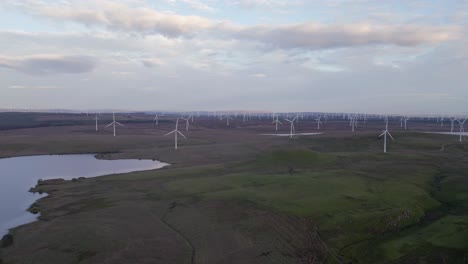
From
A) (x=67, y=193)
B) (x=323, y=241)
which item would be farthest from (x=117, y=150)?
(x=323, y=241)

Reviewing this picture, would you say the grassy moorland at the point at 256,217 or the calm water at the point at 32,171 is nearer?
the grassy moorland at the point at 256,217

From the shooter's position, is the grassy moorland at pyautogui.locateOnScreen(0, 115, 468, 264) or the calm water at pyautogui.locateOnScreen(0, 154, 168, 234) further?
the calm water at pyautogui.locateOnScreen(0, 154, 168, 234)

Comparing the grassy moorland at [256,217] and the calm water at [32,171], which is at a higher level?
the grassy moorland at [256,217]

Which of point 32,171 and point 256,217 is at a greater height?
point 256,217

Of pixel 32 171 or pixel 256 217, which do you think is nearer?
pixel 256 217

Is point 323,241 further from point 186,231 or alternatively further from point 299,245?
point 186,231

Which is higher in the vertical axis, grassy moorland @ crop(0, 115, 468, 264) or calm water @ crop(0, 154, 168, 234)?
grassy moorland @ crop(0, 115, 468, 264)
